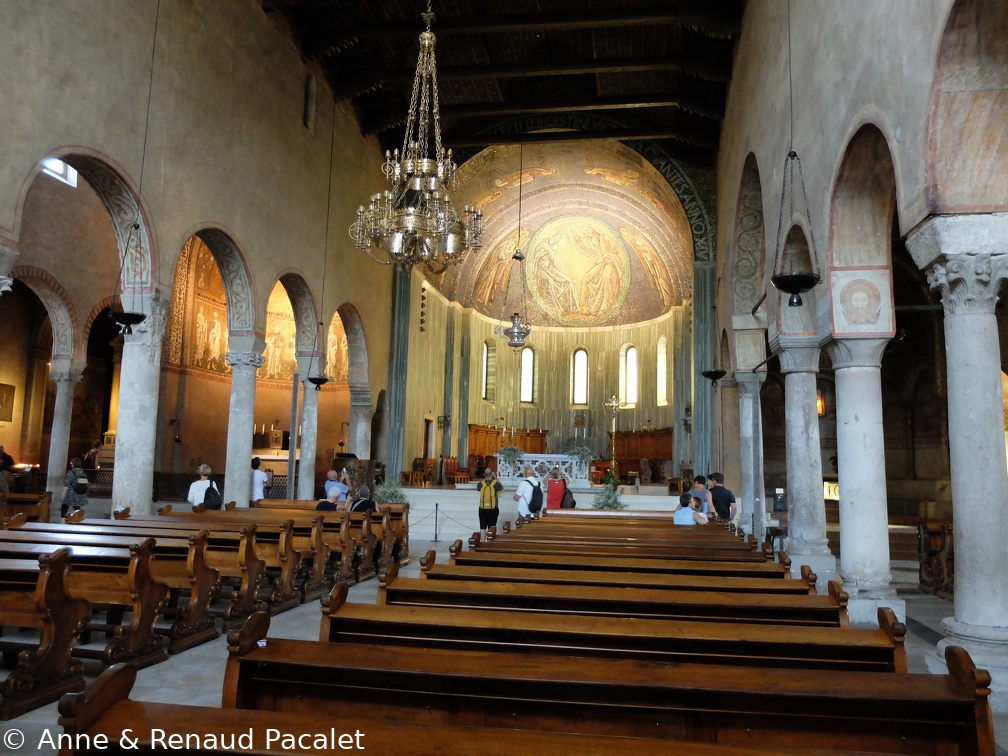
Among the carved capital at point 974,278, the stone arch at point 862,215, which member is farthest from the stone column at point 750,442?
the carved capital at point 974,278

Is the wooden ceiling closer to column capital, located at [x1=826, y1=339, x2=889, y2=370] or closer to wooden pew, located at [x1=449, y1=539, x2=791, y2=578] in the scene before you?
column capital, located at [x1=826, y1=339, x2=889, y2=370]

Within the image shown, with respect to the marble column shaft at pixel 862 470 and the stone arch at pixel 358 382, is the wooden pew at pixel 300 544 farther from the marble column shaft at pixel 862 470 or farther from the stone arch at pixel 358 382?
the stone arch at pixel 358 382

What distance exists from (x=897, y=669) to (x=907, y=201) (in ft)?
13.6

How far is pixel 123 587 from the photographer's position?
18.5 feet

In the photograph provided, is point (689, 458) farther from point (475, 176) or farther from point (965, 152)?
point (965, 152)

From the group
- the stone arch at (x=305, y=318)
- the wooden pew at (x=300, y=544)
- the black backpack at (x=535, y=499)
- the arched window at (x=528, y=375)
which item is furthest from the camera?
the arched window at (x=528, y=375)

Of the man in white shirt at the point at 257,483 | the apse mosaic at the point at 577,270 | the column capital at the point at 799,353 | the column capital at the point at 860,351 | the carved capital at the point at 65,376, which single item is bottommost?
the man in white shirt at the point at 257,483

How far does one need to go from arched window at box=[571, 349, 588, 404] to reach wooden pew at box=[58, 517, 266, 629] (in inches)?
949

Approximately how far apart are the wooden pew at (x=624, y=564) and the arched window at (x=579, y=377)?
25.3 m

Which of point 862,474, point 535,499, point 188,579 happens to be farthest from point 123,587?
point 862,474

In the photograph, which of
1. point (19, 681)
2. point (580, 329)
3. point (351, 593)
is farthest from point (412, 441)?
point (19, 681)

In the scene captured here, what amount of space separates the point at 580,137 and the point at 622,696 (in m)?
20.1

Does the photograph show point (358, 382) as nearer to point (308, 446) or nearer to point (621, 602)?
point (308, 446)

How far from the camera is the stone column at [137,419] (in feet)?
36.7
